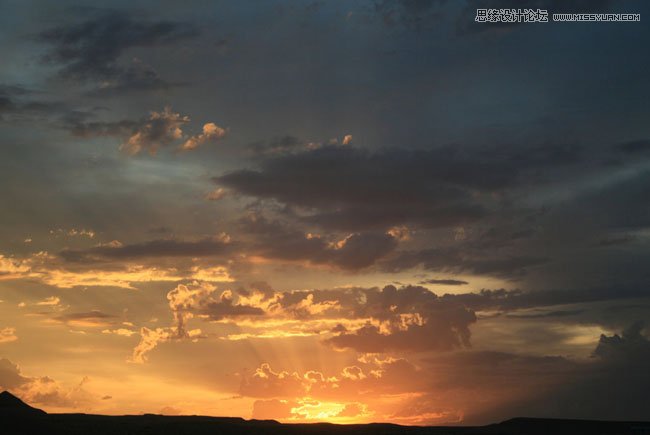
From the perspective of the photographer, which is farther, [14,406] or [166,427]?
[14,406]

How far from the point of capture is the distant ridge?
5132 inches

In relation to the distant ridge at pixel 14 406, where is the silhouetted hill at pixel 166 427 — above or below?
below

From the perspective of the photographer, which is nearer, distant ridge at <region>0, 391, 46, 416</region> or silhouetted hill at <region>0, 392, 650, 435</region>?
silhouetted hill at <region>0, 392, 650, 435</region>

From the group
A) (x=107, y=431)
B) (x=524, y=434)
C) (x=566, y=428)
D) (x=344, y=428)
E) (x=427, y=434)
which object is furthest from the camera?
(x=566, y=428)

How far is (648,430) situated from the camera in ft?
507

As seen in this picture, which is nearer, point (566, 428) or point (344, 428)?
point (344, 428)

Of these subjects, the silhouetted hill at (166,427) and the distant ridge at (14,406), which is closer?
the silhouetted hill at (166,427)

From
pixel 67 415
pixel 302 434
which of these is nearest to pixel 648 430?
pixel 302 434

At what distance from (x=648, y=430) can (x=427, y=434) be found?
1998 inches

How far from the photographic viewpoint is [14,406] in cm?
13575

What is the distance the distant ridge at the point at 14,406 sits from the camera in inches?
5132

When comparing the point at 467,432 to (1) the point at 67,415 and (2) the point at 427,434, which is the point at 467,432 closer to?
(2) the point at 427,434

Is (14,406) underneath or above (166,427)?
above

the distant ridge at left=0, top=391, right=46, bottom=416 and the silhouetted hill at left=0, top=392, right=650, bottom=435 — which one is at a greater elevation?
the distant ridge at left=0, top=391, right=46, bottom=416
